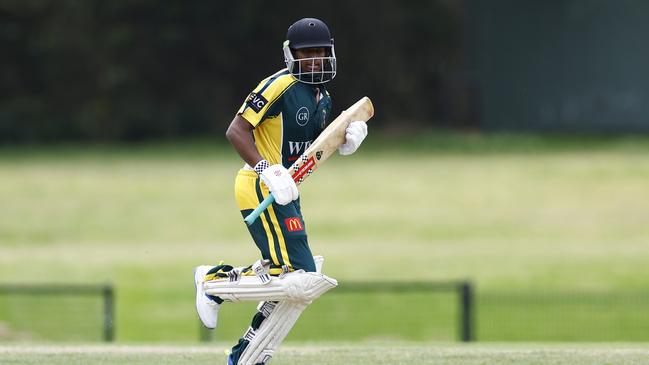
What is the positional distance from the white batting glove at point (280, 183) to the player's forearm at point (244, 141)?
11 centimetres

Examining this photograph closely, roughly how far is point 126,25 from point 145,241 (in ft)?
59.5

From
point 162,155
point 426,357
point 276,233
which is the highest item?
point 276,233

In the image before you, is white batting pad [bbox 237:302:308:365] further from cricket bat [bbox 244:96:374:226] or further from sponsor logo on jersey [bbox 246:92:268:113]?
sponsor logo on jersey [bbox 246:92:268:113]

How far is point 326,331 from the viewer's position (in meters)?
16.2

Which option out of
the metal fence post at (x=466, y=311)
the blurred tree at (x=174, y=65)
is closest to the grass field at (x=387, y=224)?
the blurred tree at (x=174, y=65)

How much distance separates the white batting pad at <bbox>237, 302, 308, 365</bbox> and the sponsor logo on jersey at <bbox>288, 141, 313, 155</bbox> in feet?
2.66

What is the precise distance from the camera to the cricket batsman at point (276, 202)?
676 centimetres

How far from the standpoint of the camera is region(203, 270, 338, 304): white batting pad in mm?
6734

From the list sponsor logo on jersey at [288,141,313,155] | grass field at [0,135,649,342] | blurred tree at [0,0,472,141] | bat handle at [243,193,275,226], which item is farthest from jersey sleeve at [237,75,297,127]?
blurred tree at [0,0,472,141]

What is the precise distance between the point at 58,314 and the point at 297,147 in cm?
1153

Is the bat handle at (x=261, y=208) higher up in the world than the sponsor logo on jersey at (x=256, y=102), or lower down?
lower down

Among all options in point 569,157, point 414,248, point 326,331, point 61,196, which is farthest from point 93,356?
point 569,157

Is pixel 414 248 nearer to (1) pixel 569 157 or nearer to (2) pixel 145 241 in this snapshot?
(2) pixel 145 241

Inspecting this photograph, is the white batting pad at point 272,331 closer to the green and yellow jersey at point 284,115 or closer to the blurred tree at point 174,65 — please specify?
the green and yellow jersey at point 284,115
